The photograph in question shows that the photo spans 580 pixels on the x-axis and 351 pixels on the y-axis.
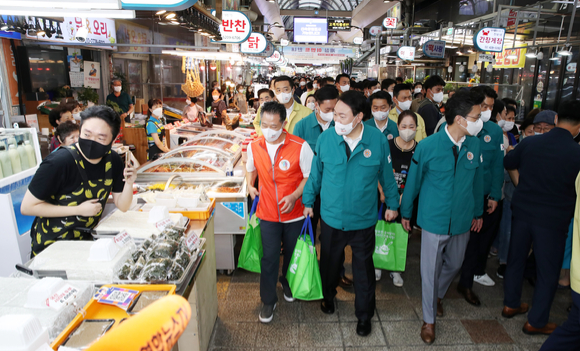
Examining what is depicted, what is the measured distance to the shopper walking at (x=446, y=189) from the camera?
9.71ft

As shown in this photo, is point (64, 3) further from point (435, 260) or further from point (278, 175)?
point (435, 260)

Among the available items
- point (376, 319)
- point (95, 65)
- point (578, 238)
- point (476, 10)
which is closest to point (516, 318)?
point (376, 319)

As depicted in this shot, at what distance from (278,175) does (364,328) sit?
60.3 inches

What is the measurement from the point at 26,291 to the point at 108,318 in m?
0.38

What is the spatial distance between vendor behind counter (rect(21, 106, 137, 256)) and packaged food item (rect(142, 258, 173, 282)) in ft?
2.66

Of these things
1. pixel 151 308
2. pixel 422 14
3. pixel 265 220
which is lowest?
pixel 265 220

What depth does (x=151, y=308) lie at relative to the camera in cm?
93

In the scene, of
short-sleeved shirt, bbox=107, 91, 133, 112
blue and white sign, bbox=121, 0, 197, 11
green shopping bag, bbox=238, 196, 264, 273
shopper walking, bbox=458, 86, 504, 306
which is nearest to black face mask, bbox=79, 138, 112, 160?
blue and white sign, bbox=121, 0, 197, 11

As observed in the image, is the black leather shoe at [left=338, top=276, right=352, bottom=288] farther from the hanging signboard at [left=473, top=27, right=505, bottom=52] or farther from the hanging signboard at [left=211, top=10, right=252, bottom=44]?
the hanging signboard at [left=473, top=27, right=505, bottom=52]

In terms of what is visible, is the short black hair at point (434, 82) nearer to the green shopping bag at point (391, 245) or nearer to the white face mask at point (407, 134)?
the white face mask at point (407, 134)

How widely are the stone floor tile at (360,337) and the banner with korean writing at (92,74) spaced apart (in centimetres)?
907

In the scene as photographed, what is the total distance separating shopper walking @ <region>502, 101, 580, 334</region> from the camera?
2.95m

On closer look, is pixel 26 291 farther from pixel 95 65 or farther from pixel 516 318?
pixel 95 65

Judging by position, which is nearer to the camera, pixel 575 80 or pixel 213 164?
pixel 213 164
